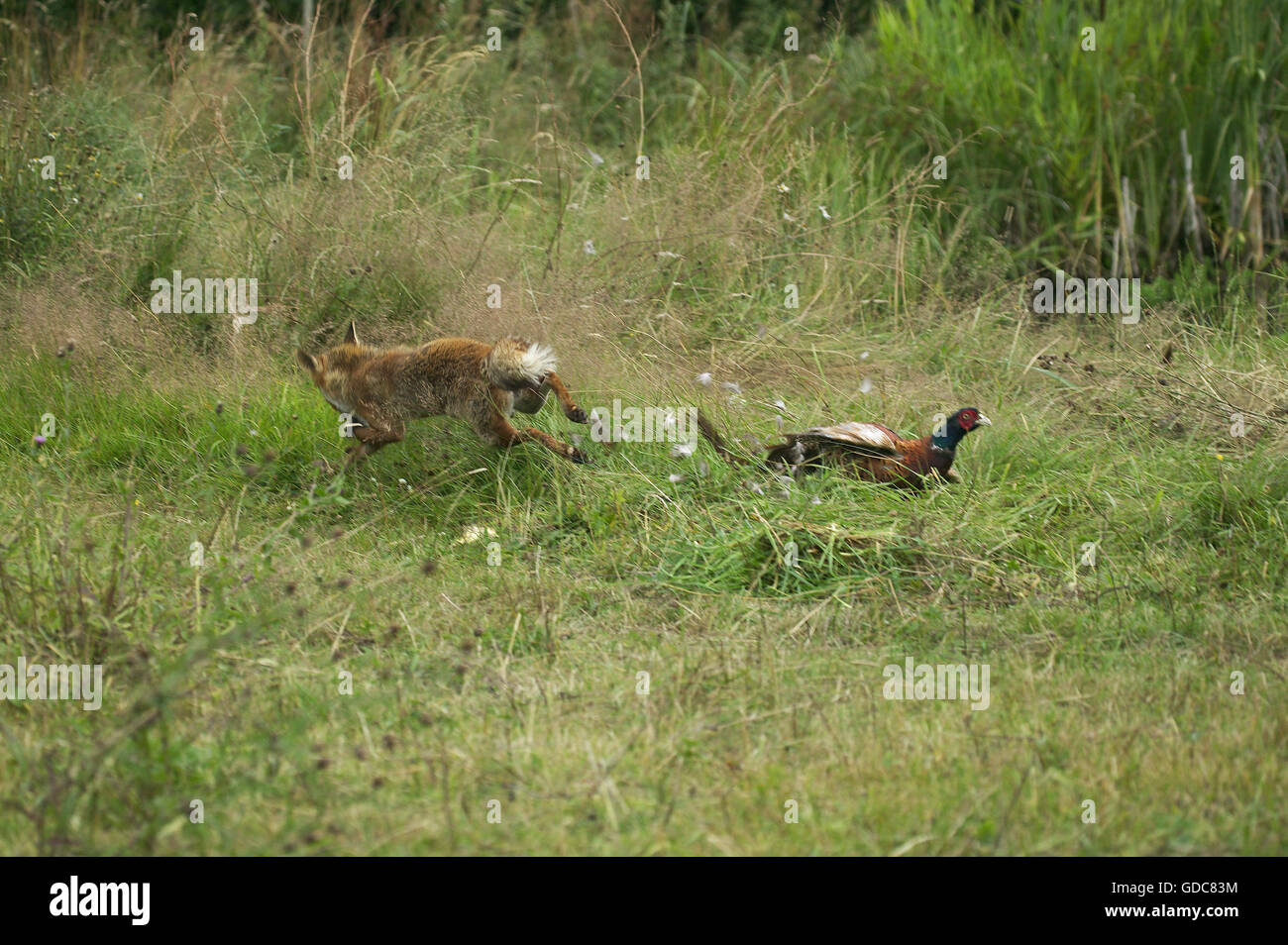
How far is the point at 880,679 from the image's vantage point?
3.90 m

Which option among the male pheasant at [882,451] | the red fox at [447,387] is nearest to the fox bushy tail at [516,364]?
the red fox at [447,387]

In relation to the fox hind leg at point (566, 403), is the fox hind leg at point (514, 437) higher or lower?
lower

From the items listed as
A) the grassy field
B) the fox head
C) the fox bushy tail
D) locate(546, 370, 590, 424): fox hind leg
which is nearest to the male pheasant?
the grassy field

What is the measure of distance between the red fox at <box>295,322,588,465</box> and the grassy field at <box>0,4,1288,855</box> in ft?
0.76

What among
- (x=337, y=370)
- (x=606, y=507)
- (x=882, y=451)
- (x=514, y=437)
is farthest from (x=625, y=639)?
(x=337, y=370)

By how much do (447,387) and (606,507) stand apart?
2.78 feet

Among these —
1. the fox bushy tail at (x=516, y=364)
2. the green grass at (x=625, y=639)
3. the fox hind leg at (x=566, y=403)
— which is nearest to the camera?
the green grass at (x=625, y=639)

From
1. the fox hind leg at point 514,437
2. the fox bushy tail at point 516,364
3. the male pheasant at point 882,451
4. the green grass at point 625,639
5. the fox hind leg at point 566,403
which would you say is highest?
the fox bushy tail at point 516,364

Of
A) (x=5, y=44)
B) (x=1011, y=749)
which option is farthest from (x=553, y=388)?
(x=5, y=44)

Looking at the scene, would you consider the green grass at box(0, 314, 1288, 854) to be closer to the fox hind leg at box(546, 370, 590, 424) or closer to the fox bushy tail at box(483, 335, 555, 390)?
the fox hind leg at box(546, 370, 590, 424)

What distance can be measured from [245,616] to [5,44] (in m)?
6.83

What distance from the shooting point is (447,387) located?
5.18 metres

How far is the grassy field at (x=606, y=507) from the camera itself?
10.4ft

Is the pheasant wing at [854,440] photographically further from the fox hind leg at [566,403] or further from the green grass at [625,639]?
the fox hind leg at [566,403]
